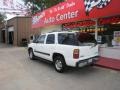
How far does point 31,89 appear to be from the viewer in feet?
21.1

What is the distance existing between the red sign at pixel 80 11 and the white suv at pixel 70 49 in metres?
2.37

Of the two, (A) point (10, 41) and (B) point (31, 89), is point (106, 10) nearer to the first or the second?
(B) point (31, 89)

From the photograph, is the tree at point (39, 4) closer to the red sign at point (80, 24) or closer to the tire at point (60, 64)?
the red sign at point (80, 24)

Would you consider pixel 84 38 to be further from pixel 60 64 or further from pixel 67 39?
pixel 60 64

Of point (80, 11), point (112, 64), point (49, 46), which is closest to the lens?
point (49, 46)

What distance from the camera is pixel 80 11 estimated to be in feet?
40.0

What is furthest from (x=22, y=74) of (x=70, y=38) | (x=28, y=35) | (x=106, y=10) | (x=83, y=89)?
(x=28, y=35)

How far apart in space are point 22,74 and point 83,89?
337 centimetres

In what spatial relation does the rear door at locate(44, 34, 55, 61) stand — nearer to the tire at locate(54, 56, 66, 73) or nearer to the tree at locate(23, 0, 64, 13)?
the tire at locate(54, 56, 66, 73)

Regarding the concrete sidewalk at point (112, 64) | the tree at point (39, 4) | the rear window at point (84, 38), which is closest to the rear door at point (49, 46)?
the rear window at point (84, 38)

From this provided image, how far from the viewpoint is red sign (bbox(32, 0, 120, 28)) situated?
997 cm

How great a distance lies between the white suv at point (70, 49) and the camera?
25.2ft

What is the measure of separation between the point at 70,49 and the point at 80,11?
16.7 ft

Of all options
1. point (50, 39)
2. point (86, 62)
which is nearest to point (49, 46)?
point (50, 39)
